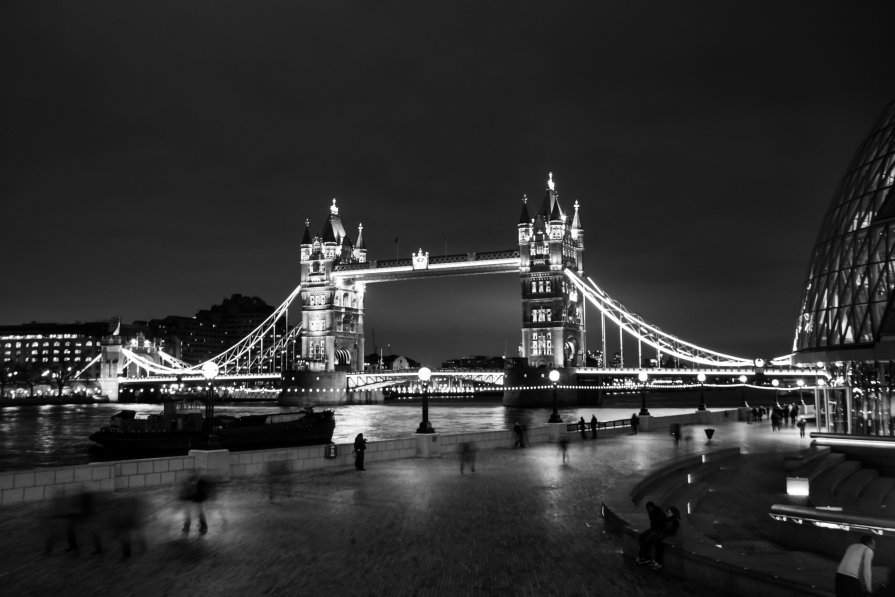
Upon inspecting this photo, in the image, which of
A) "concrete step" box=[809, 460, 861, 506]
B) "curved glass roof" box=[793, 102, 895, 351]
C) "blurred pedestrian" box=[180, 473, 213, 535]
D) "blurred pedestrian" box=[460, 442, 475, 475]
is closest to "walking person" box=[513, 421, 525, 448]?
"blurred pedestrian" box=[460, 442, 475, 475]

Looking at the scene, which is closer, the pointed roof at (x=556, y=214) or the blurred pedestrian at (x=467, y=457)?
the blurred pedestrian at (x=467, y=457)

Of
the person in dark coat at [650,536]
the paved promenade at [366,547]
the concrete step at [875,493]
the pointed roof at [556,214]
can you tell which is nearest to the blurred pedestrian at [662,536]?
the person in dark coat at [650,536]

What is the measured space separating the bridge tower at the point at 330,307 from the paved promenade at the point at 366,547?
12492 centimetres

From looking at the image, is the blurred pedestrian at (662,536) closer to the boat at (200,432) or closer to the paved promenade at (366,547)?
the paved promenade at (366,547)

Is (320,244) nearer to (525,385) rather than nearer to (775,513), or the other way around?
(525,385)

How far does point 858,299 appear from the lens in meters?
29.5

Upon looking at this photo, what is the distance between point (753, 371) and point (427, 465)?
78010 mm

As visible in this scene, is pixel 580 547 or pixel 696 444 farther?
pixel 696 444

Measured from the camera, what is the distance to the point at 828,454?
27.0 metres

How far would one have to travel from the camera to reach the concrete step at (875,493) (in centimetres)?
2192

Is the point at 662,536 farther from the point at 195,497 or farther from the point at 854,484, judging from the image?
the point at 854,484

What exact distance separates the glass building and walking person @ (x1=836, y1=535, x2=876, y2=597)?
20.7 metres

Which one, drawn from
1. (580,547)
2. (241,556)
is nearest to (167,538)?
(241,556)

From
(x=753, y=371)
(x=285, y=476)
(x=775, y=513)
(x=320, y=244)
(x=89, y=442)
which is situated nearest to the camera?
(x=775, y=513)
